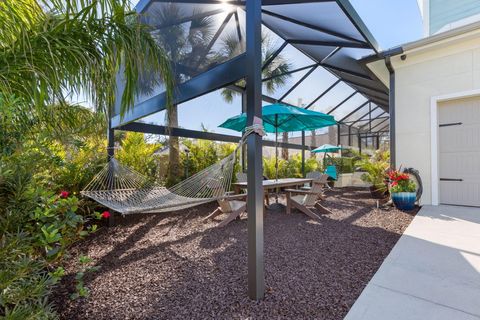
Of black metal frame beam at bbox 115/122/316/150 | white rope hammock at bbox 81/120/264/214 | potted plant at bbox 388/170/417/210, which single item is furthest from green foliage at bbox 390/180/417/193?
black metal frame beam at bbox 115/122/316/150

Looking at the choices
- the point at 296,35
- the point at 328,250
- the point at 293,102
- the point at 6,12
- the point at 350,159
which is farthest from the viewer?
the point at 350,159

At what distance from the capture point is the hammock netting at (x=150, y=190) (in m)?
3.16

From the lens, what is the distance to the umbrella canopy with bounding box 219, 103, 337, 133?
14.3ft

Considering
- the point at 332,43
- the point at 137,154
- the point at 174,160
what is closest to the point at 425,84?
the point at 332,43

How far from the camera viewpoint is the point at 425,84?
5023 mm

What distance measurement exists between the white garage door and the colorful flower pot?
2.82 ft

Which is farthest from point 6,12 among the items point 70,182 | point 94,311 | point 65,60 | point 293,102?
point 293,102

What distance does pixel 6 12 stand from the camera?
4.68 ft

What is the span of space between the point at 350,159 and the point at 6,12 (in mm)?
12249

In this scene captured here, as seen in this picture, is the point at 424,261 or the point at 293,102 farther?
the point at 293,102

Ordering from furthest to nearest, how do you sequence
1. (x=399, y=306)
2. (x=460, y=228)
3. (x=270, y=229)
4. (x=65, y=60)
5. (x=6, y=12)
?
(x=270, y=229) → (x=460, y=228) → (x=399, y=306) → (x=65, y=60) → (x=6, y=12)

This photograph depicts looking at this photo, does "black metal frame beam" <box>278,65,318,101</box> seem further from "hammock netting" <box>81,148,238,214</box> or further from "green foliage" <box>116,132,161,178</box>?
"hammock netting" <box>81,148,238,214</box>

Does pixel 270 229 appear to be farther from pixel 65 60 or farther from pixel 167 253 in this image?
pixel 65 60

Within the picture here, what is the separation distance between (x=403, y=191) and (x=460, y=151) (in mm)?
1399
